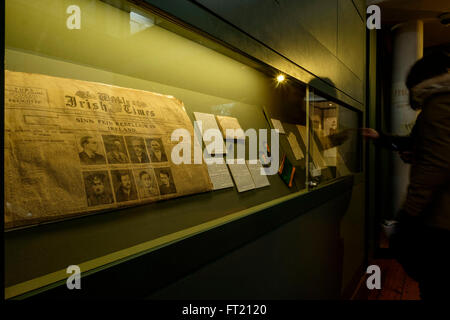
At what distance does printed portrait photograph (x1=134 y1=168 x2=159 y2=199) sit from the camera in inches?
31.2

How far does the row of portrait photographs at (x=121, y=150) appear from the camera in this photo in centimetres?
70

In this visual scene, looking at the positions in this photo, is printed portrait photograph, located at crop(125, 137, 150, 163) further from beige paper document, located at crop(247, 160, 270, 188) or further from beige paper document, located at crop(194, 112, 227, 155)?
beige paper document, located at crop(247, 160, 270, 188)

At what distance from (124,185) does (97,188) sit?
74mm

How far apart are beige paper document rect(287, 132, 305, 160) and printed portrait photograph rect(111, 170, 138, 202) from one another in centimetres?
117

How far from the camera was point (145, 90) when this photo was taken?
3.03 ft

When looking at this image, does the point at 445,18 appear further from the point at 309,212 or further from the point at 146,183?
the point at 146,183

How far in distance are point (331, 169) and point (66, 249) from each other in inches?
79.4

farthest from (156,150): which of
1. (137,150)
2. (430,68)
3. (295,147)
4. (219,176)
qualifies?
(430,68)

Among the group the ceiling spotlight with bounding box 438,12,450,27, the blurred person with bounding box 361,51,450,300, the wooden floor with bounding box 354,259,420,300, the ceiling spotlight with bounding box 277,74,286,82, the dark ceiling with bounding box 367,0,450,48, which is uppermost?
the ceiling spotlight with bounding box 438,12,450,27

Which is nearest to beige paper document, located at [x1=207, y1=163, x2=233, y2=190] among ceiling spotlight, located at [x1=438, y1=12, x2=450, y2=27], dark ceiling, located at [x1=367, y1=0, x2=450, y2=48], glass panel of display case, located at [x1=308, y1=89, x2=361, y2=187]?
glass panel of display case, located at [x1=308, y1=89, x2=361, y2=187]

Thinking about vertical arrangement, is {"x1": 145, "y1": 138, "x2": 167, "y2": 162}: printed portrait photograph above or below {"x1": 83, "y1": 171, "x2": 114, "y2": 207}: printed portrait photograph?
above

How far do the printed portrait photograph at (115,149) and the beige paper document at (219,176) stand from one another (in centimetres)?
37

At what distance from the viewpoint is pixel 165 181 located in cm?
87

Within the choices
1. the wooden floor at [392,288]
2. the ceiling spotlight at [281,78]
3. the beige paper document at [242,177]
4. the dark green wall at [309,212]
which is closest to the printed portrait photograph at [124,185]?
the dark green wall at [309,212]
